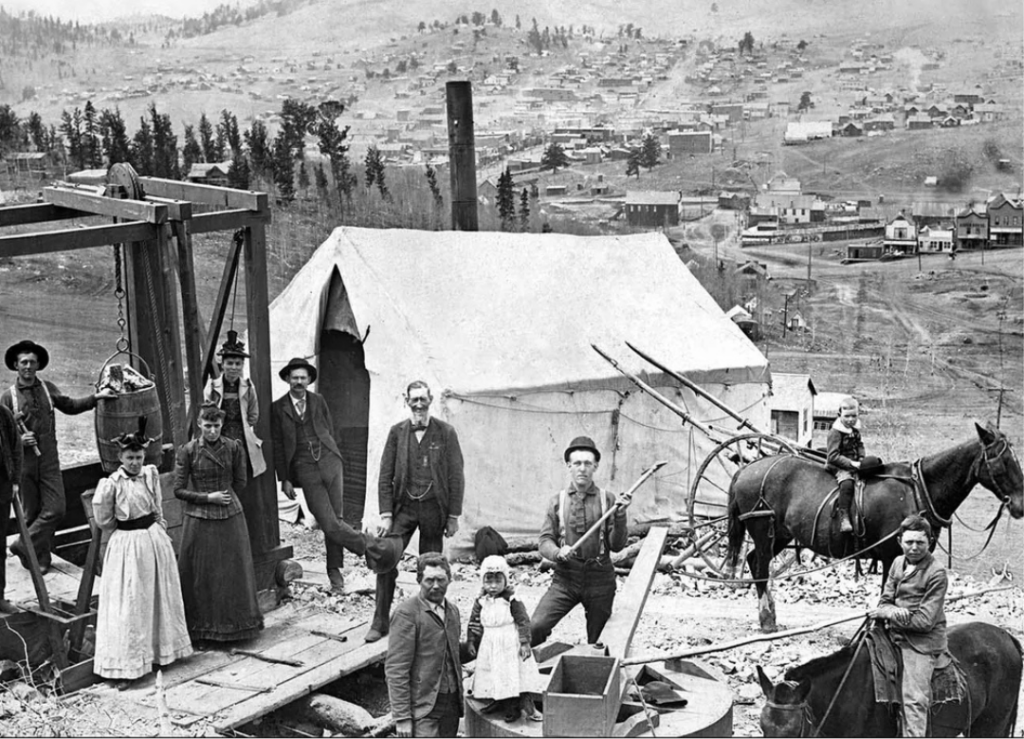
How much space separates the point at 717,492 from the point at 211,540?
6.03m

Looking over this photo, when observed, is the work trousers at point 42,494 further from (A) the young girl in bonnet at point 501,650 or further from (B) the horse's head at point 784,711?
(B) the horse's head at point 784,711

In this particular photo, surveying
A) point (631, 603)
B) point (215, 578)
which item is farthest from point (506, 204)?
point (631, 603)

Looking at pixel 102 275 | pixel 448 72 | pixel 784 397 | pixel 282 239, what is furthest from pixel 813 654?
pixel 448 72

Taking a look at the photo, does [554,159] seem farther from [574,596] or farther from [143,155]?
[574,596]

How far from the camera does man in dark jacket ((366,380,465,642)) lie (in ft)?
26.4

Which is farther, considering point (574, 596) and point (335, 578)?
point (335, 578)

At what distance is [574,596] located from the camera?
7273 mm

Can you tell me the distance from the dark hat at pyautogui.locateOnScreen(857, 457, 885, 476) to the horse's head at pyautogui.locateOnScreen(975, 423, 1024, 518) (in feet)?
2.34

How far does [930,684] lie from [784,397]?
1207 cm

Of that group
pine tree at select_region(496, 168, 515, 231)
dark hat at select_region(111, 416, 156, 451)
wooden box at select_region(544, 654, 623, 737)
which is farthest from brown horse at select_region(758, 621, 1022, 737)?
pine tree at select_region(496, 168, 515, 231)

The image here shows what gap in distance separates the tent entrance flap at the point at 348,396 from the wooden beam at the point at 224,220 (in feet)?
11.2

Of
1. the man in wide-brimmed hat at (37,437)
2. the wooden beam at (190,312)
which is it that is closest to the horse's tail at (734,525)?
the wooden beam at (190,312)

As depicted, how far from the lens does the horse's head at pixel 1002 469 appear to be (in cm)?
789

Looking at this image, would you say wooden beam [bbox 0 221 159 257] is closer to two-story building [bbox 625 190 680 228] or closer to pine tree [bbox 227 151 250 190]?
pine tree [bbox 227 151 250 190]
